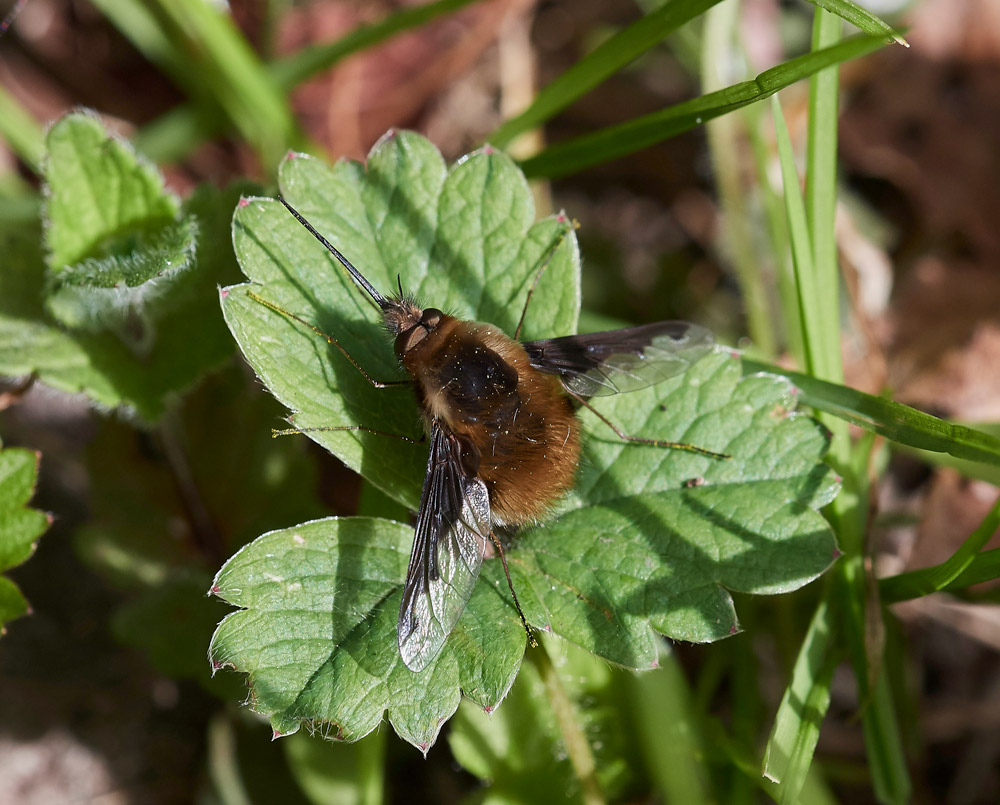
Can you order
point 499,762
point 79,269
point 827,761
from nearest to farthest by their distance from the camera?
point 79,269 < point 499,762 < point 827,761

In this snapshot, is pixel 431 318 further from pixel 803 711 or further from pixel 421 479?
pixel 803 711

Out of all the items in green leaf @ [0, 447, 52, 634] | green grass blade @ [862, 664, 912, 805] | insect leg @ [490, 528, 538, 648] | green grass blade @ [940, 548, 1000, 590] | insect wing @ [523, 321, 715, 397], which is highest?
green leaf @ [0, 447, 52, 634]

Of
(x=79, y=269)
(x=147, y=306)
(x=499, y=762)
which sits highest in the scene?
(x=79, y=269)

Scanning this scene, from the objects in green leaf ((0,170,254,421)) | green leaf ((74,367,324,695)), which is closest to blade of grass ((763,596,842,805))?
green leaf ((74,367,324,695))

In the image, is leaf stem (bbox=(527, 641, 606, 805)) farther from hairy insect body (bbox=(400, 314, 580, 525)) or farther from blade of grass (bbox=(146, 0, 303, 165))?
blade of grass (bbox=(146, 0, 303, 165))

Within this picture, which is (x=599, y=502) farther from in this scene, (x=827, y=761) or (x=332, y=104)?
(x=332, y=104)

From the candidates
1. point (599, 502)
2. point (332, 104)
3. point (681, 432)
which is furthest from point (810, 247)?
point (332, 104)

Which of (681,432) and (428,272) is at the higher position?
(428,272)

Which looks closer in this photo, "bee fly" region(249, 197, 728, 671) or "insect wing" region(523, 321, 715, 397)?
"bee fly" region(249, 197, 728, 671)
